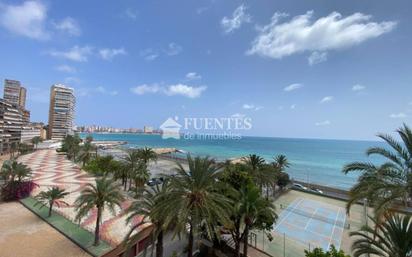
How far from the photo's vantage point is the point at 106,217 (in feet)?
64.6

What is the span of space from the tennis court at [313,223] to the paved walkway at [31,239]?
661 inches

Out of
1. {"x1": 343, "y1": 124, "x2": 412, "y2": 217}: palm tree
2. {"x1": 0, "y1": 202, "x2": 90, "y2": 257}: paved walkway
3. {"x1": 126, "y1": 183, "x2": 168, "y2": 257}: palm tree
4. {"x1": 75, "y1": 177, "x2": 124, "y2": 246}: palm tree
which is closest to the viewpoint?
{"x1": 343, "y1": 124, "x2": 412, "y2": 217}: palm tree

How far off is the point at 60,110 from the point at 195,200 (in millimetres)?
107392

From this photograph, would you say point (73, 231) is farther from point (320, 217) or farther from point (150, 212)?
point (320, 217)

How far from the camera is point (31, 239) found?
52.0ft

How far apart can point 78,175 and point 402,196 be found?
41144 millimetres

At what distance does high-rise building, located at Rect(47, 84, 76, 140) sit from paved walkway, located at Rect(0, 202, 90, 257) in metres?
91.8

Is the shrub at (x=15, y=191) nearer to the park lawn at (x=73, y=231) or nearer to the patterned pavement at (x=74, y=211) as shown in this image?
the patterned pavement at (x=74, y=211)

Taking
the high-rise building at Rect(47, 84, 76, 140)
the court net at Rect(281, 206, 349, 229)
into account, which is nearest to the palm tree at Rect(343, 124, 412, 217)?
the court net at Rect(281, 206, 349, 229)

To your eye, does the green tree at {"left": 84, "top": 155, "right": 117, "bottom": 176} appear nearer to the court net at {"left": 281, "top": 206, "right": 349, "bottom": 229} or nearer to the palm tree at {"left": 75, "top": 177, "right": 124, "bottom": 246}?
the palm tree at {"left": 75, "top": 177, "right": 124, "bottom": 246}

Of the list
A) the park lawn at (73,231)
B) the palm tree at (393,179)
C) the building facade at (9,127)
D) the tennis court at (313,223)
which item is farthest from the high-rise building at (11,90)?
the palm tree at (393,179)

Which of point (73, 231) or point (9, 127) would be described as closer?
point (73, 231)

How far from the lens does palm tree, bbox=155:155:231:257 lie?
1099 cm

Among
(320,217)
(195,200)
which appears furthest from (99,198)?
(320,217)
